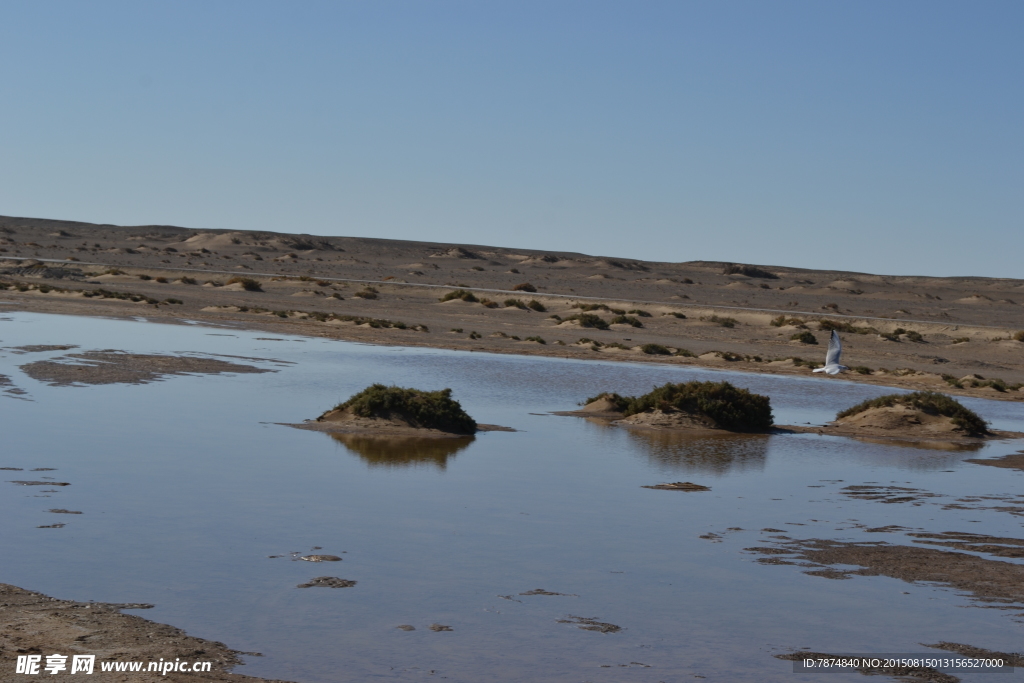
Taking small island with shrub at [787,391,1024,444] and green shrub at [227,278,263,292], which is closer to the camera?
small island with shrub at [787,391,1024,444]

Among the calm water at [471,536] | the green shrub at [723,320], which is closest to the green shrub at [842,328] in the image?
the green shrub at [723,320]

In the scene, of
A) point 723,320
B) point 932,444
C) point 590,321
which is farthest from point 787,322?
point 932,444

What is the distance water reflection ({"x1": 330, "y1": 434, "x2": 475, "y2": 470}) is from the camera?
→ 13938 mm

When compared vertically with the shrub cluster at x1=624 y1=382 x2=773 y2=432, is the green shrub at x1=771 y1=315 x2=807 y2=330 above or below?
above

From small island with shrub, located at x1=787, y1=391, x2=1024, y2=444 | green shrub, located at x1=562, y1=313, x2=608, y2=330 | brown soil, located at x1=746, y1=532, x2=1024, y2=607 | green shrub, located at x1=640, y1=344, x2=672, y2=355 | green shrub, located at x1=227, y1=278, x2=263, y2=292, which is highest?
green shrub, located at x1=227, y1=278, x2=263, y2=292

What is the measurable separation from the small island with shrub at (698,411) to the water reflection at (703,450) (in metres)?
0.46

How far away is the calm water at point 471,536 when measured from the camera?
7023 mm

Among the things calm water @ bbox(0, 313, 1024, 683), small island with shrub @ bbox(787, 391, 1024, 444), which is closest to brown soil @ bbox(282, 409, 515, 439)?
calm water @ bbox(0, 313, 1024, 683)

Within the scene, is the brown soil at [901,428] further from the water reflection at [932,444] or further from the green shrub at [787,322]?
the green shrub at [787,322]

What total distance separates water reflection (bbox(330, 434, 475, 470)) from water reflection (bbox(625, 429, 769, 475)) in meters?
2.80

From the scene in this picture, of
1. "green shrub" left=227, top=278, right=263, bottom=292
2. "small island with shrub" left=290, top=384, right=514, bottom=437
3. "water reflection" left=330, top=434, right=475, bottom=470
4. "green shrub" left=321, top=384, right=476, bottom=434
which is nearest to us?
"water reflection" left=330, top=434, right=475, bottom=470

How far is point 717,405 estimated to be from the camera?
18.9m

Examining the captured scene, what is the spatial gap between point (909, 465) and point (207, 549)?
1068 cm

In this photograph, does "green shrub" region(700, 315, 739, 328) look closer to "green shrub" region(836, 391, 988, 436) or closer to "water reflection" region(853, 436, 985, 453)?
"green shrub" region(836, 391, 988, 436)
